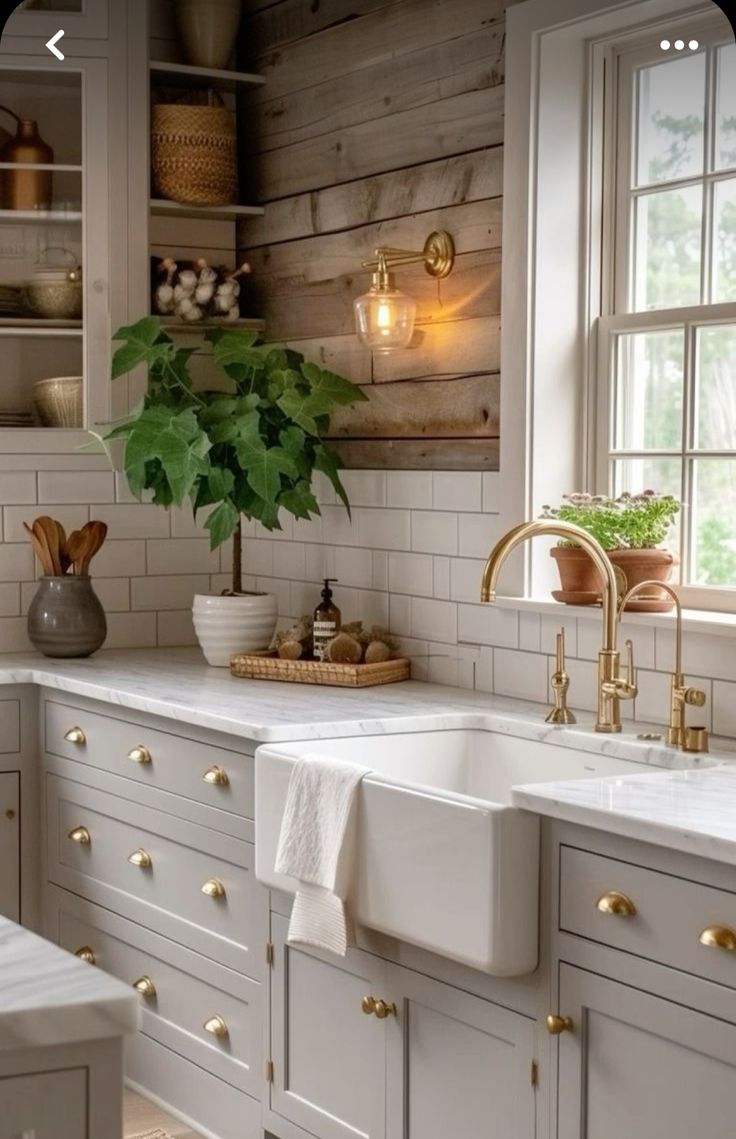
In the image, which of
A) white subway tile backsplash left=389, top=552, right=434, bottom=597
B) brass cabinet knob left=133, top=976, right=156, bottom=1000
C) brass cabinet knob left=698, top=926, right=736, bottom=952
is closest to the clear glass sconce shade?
white subway tile backsplash left=389, top=552, right=434, bottom=597

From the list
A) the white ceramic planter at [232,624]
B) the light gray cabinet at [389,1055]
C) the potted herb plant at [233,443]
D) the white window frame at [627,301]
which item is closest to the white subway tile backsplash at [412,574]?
the potted herb plant at [233,443]

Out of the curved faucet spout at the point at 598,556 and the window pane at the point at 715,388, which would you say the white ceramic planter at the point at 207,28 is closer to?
the window pane at the point at 715,388

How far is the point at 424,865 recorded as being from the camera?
2.77 meters

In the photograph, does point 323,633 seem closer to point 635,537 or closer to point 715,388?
point 635,537

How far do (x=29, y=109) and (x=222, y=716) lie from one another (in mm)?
2026

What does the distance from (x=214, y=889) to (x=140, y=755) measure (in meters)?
0.42

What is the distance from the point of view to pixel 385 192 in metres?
4.20

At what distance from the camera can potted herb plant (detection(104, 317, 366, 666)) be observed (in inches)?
162

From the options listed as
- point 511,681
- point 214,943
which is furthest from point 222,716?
point 511,681

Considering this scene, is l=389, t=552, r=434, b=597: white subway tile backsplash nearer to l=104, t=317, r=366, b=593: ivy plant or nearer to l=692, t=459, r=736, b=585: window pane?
l=104, t=317, r=366, b=593: ivy plant

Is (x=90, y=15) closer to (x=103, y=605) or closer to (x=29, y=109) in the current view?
(x=29, y=109)

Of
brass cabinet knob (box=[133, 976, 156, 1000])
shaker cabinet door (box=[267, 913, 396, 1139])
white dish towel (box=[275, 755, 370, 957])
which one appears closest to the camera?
white dish towel (box=[275, 755, 370, 957])

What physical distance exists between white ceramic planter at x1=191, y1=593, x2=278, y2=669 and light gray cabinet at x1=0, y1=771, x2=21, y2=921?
0.61m

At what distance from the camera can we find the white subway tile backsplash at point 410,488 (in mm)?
4094
